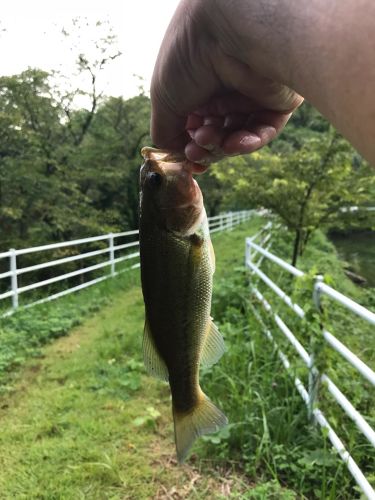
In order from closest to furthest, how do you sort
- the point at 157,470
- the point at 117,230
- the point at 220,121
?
the point at 220,121 → the point at 157,470 → the point at 117,230

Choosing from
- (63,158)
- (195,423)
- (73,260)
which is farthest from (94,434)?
(63,158)

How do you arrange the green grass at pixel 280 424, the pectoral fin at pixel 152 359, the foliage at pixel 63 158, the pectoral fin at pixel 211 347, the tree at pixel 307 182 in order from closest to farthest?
the pectoral fin at pixel 152 359 < the pectoral fin at pixel 211 347 < the green grass at pixel 280 424 < the tree at pixel 307 182 < the foliage at pixel 63 158

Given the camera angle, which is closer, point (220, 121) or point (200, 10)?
point (200, 10)

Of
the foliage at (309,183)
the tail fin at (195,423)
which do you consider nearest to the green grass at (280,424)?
the tail fin at (195,423)

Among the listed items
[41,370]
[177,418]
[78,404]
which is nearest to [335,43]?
[177,418]

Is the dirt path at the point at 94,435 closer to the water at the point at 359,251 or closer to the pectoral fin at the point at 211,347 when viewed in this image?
the pectoral fin at the point at 211,347

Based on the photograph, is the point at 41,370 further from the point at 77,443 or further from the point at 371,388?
the point at 371,388

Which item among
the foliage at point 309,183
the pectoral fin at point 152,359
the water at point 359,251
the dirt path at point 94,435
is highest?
the foliage at point 309,183
